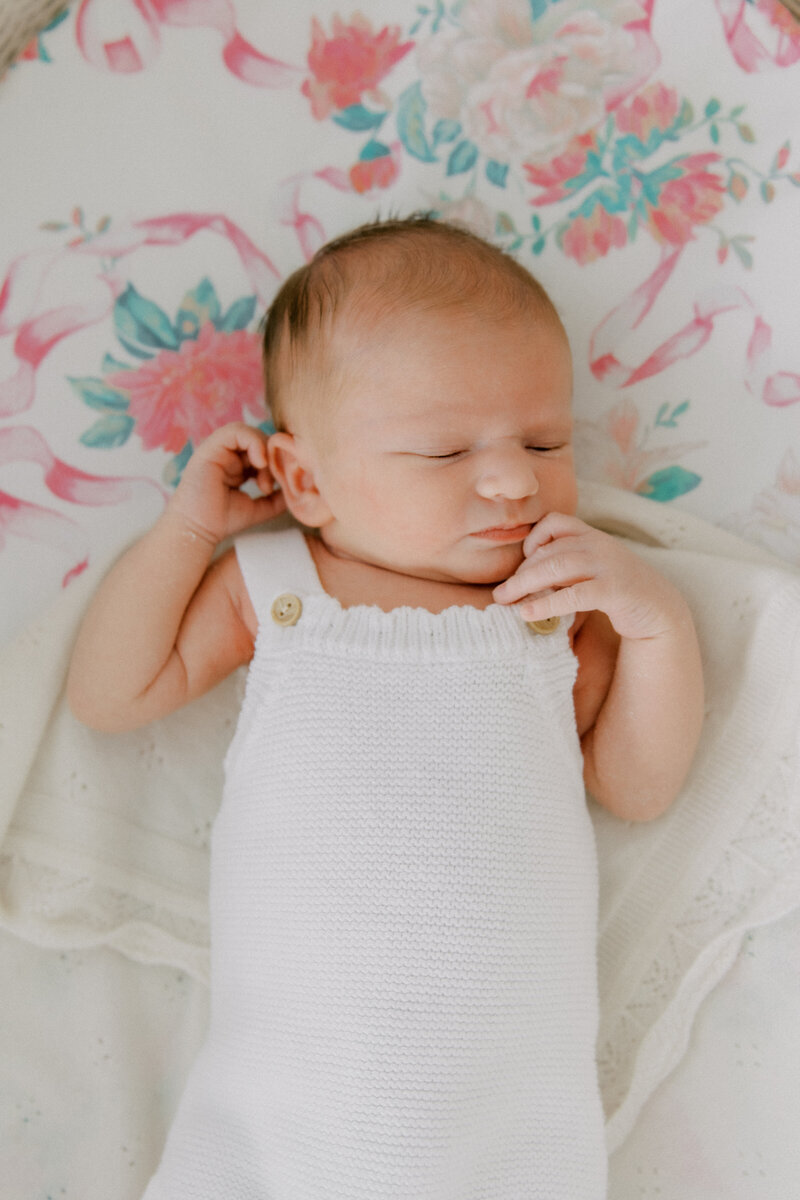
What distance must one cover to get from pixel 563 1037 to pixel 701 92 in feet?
4.25

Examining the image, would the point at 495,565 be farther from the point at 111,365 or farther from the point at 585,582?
the point at 111,365

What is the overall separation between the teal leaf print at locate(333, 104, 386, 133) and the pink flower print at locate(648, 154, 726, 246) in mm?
426

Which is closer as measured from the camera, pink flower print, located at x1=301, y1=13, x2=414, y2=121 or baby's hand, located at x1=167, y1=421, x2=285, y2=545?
baby's hand, located at x1=167, y1=421, x2=285, y2=545

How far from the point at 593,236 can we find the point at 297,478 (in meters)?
0.60

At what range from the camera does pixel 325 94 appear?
1.52 m

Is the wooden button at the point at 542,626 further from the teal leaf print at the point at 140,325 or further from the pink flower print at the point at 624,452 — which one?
the teal leaf print at the point at 140,325

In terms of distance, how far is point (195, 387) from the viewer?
1.50 m

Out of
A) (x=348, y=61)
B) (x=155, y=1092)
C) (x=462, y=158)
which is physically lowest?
(x=155, y=1092)

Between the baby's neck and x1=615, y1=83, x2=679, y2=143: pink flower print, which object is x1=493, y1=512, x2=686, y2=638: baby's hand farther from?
x1=615, y1=83, x2=679, y2=143: pink flower print

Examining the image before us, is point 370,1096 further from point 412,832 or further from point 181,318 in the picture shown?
point 181,318

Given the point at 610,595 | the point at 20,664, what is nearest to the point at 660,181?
the point at 610,595

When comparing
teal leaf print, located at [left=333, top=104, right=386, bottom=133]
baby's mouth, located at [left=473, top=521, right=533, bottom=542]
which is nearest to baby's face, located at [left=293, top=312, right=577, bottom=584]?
baby's mouth, located at [left=473, top=521, right=533, bottom=542]

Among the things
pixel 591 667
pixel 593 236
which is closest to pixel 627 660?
pixel 591 667

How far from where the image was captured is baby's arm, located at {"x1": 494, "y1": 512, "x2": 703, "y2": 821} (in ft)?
3.96
